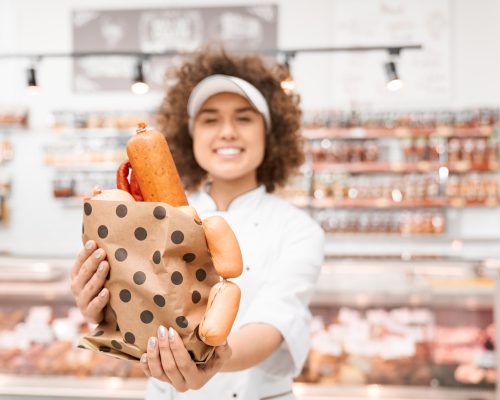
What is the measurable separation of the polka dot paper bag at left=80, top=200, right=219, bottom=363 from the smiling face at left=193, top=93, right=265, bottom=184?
535 mm

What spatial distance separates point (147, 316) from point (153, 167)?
234 mm

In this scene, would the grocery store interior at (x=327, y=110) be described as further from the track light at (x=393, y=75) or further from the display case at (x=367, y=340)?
the display case at (x=367, y=340)

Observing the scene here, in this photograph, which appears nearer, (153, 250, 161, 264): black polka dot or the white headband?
(153, 250, 161, 264): black polka dot

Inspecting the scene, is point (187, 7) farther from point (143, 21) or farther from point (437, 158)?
point (437, 158)

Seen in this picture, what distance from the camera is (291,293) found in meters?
1.42

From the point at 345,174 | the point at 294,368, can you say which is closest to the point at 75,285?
the point at 294,368

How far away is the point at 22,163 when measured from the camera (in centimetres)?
596

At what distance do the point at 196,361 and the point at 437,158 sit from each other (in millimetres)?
4735

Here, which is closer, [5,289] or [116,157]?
[5,289]

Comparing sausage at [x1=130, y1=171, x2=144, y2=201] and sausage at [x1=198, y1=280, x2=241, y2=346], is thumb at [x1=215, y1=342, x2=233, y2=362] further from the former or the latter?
sausage at [x1=130, y1=171, x2=144, y2=201]

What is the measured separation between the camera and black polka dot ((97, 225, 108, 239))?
3.00ft

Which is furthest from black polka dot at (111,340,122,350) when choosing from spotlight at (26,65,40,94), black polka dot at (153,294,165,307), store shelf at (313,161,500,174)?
store shelf at (313,161,500,174)

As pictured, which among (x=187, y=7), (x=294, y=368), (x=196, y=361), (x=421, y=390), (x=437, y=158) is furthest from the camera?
(x=187, y=7)

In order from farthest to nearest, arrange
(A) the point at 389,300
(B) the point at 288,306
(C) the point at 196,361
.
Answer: (A) the point at 389,300
(B) the point at 288,306
(C) the point at 196,361
